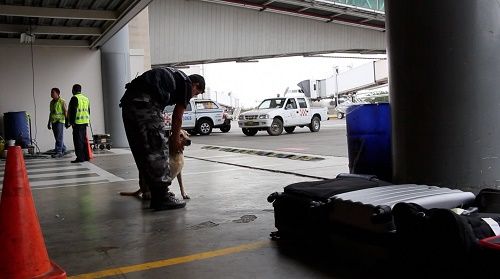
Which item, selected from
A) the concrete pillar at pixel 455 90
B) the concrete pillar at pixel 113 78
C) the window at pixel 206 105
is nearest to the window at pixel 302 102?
the window at pixel 206 105

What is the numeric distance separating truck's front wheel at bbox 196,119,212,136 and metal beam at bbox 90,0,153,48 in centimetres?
917

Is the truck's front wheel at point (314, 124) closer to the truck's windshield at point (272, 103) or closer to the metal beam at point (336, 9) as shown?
the truck's windshield at point (272, 103)

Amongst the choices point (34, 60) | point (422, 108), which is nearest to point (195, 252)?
point (422, 108)

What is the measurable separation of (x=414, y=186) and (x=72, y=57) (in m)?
13.4

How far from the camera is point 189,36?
27.5m

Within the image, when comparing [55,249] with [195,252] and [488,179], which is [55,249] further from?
[488,179]

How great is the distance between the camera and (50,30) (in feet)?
42.9

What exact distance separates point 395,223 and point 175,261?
1.58 m

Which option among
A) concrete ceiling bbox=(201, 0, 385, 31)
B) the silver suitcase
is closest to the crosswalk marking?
the silver suitcase

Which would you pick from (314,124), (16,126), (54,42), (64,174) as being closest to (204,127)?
(314,124)

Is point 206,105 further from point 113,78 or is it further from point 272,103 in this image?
point 113,78

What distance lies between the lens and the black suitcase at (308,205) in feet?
11.3

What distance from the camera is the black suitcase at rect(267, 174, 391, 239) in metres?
3.45

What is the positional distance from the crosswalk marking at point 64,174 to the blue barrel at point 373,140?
14.8ft
